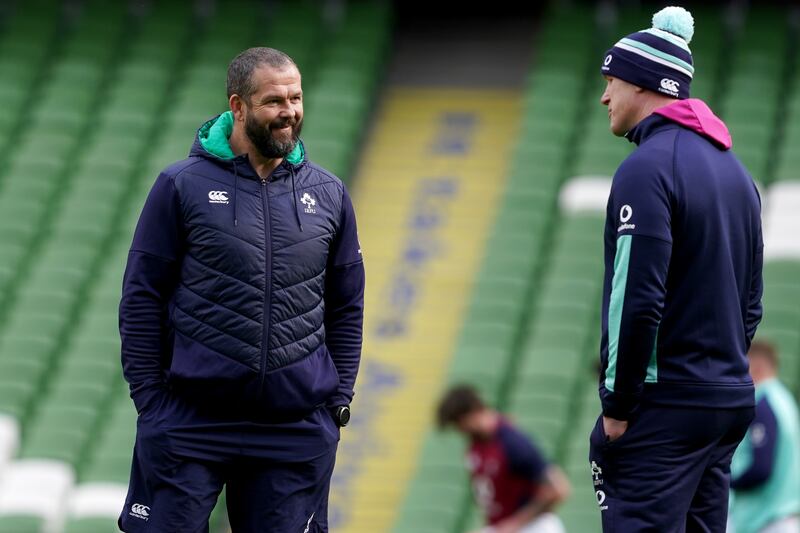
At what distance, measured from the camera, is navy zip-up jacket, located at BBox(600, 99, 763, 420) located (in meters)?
3.62

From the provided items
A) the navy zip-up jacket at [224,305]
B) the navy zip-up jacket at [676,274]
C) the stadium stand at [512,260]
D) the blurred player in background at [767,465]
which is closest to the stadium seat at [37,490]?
the stadium stand at [512,260]

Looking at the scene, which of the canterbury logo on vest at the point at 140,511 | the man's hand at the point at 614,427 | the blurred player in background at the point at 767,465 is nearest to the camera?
the man's hand at the point at 614,427

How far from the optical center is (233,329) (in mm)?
3775

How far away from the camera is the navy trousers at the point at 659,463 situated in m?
3.71

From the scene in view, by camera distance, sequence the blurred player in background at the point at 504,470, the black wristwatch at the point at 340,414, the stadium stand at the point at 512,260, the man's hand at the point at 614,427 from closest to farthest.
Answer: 1. the man's hand at the point at 614,427
2. the black wristwatch at the point at 340,414
3. the blurred player in background at the point at 504,470
4. the stadium stand at the point at 512,260

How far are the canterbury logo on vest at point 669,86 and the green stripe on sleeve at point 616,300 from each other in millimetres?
443

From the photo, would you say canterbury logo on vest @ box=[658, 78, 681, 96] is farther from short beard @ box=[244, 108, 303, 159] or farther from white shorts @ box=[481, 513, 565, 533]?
white shorts @ box=[481, 513, 565, 533]

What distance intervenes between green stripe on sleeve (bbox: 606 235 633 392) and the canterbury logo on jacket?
2.48 feet

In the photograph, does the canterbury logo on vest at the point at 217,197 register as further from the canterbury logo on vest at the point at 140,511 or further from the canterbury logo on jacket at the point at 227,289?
the canterbury logo on vest at the point at 140,511

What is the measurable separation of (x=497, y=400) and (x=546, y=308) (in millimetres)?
A: 868

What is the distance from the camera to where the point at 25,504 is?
9.16 metres

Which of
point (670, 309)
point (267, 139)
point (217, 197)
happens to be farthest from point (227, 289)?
point (670, 309)

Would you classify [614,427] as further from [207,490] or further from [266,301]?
[207,490]

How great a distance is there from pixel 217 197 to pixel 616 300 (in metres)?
1.04
